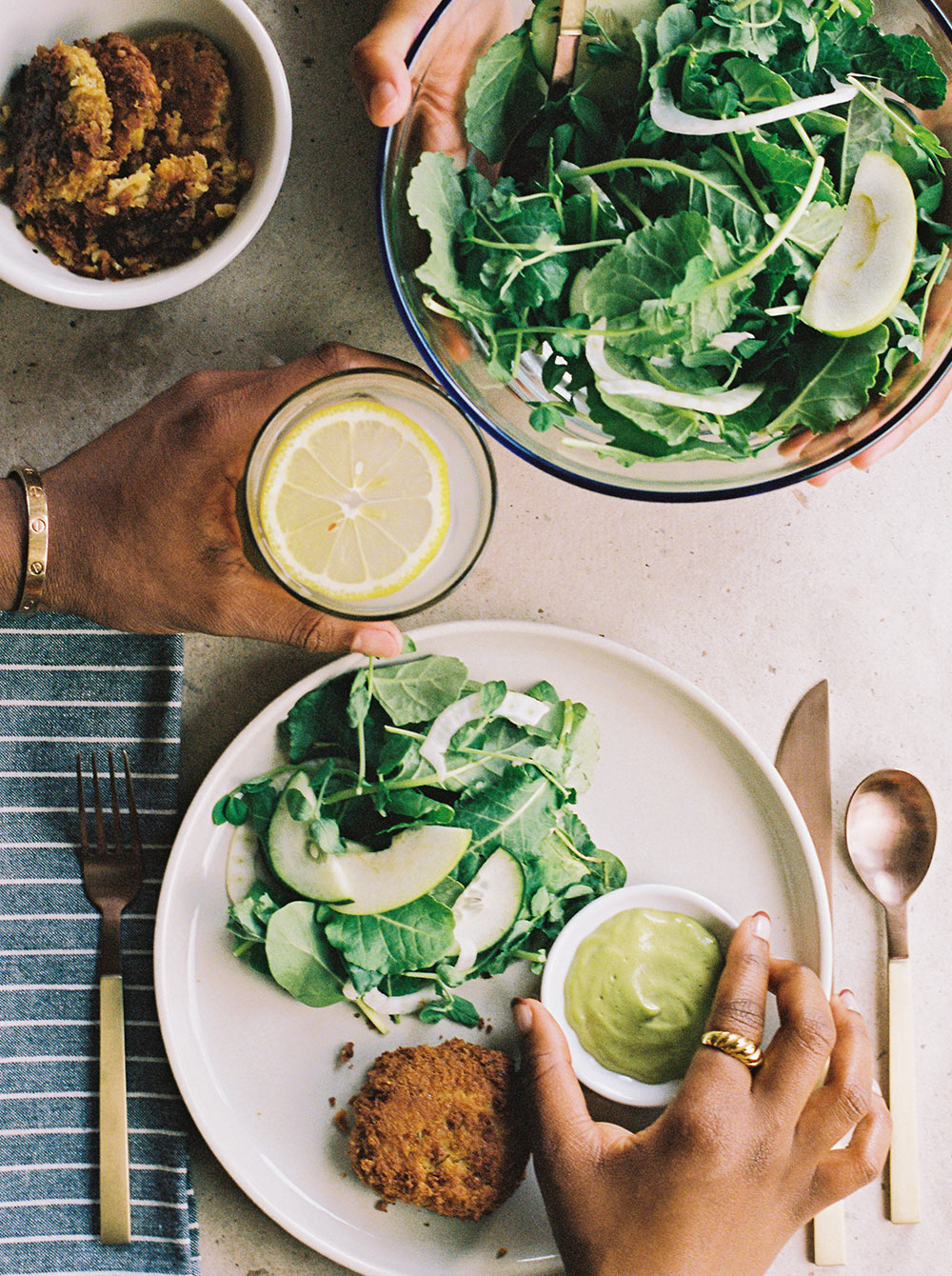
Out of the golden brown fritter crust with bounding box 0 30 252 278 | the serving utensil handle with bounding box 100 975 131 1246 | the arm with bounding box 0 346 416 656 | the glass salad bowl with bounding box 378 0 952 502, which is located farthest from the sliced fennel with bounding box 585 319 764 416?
the serving utensil handle with bounding box 100 975 131 1246

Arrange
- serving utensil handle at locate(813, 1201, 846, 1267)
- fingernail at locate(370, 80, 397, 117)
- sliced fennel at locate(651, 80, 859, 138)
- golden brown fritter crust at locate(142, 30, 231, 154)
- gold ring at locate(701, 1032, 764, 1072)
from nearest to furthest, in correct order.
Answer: sliced fennel at locate(651, 80, 859, 138), fingernail at locate(370, 80, 397, 117), golden brown fritter crust at locate(142, 30, 231, 154), gold ring at locate(701, 1032, 764, 1072), serving utensil handle at locate(813, 1201, 846, 1267)

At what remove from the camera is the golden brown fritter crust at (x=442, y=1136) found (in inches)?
47.8

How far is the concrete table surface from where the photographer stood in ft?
4.17

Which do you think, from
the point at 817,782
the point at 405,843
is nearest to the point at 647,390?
the point at 405,843

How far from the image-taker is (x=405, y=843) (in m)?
1.20

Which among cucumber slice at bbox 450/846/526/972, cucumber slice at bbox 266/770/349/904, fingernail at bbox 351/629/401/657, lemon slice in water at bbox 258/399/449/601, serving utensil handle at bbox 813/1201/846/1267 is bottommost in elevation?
serving utensil handle at bbox 813/1201/846/1267

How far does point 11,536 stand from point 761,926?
102 cm

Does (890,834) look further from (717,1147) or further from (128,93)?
(128,93)

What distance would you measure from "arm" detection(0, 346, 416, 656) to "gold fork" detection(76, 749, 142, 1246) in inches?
8.9

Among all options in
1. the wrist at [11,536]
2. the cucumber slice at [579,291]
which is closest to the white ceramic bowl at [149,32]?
the wrist at [11,536]

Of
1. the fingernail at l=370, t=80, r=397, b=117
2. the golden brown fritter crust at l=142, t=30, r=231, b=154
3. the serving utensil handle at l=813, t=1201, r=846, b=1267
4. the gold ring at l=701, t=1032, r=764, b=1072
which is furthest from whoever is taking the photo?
the serving utensil handle at l=813, t=1201, r=846, b=1267

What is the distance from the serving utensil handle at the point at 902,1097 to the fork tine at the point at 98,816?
41.4 inches

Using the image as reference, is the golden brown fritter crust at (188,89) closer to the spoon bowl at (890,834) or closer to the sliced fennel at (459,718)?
the sliced fennel at (459,718)

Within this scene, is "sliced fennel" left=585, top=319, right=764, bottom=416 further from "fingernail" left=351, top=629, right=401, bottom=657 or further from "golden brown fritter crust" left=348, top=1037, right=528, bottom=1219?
"golden brown fritter crust" left=348, top=1037, right=528, bottom=1219
